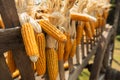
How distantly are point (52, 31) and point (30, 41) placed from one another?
24 centimetres

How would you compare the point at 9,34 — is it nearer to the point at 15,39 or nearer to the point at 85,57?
the point at 15,39

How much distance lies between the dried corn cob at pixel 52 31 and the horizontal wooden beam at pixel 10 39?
0.19m

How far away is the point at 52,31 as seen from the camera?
2.04 m

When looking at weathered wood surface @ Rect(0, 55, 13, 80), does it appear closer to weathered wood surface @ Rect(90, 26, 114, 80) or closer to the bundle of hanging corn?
the bundle of hanging corn

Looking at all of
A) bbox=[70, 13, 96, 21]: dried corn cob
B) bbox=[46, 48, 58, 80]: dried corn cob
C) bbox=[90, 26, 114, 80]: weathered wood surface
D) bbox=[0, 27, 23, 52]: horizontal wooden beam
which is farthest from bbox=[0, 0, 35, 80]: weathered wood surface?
bbox=[90, 26, 114, 80]: weathered wood surface

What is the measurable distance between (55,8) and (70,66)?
110 cm

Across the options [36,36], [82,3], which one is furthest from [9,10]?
[82,3]

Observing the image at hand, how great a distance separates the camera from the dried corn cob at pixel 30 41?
1.81 m

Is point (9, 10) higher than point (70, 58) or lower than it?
higher

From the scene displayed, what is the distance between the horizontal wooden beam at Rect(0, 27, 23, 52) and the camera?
1857 mm

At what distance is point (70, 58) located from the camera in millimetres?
3127

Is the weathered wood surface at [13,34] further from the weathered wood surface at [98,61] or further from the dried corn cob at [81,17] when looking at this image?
the weathered wood surface at [98,61]

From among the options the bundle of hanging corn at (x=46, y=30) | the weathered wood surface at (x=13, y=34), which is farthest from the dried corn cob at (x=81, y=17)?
the weathered wood surface at (x=13, y=34)

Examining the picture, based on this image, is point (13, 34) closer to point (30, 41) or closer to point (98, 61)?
point (30, 41)
